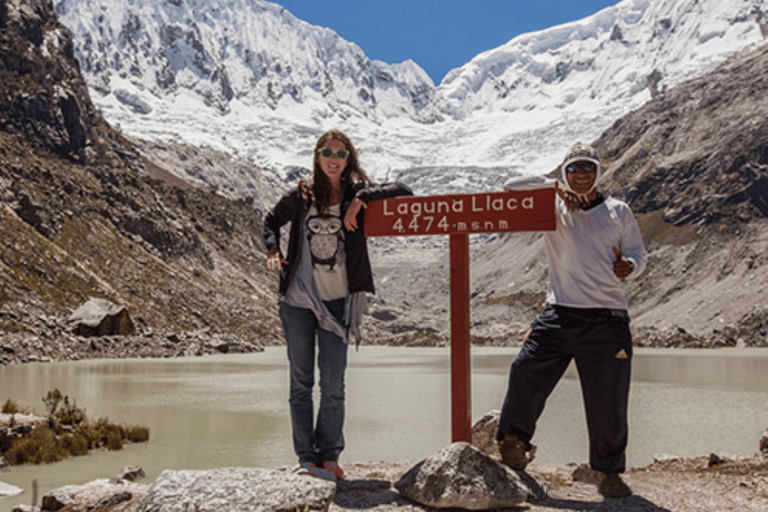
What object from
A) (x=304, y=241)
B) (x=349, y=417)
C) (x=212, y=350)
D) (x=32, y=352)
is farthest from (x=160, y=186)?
(x=304, y=241)

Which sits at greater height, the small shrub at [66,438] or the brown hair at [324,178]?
the brown hair at [324,178]

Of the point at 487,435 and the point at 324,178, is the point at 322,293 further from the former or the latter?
the point at 487,435

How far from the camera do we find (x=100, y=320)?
138ft

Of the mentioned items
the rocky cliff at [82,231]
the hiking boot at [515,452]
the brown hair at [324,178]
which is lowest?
the hiking boot at [515,452]

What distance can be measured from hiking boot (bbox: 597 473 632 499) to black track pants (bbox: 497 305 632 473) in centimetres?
7

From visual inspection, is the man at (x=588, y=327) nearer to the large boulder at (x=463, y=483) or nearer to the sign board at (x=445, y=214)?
the sign board at (x=445, y=214)

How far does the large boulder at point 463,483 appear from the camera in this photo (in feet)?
18.1

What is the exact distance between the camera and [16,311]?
4103 centimetres

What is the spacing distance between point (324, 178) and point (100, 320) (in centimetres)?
3890

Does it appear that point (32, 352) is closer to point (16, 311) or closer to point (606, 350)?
point (16, 311)

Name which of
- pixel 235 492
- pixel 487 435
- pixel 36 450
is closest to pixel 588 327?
pixel 235 492

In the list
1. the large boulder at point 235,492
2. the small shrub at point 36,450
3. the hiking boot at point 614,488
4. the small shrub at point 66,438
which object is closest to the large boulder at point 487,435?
the hiking boot at point 614,488

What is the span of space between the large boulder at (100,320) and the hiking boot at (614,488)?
1560 inches

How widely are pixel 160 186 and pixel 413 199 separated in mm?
89160
